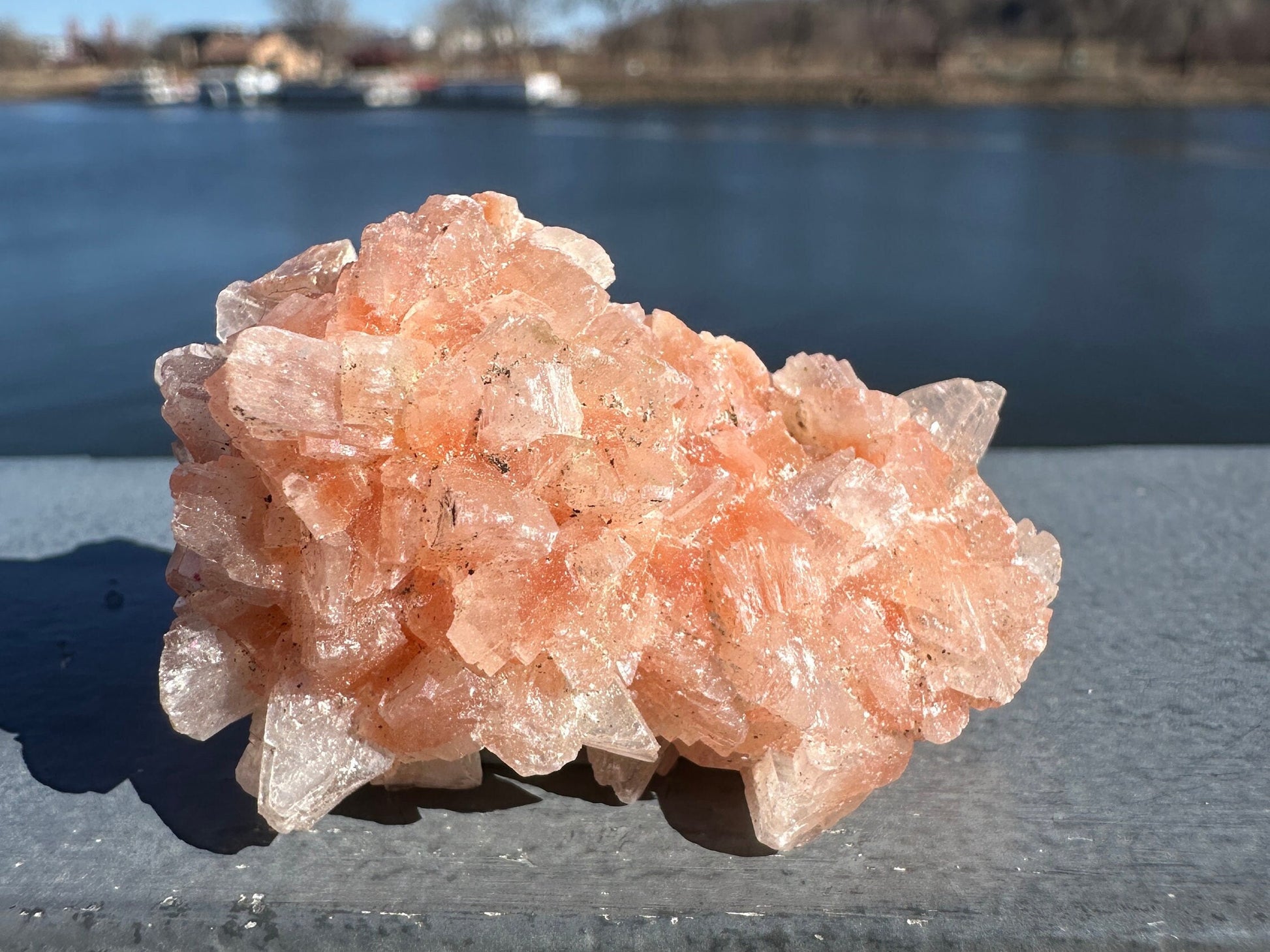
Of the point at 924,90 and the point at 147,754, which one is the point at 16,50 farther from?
the point at 147,754

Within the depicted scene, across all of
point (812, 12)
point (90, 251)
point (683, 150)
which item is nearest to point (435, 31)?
point (812, 12)

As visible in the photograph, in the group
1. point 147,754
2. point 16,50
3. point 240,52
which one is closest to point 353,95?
point 240,52

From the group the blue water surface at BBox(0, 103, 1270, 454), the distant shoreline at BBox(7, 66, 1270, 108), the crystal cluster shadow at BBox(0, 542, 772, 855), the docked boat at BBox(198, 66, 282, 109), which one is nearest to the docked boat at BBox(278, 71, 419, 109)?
the docked boat at BBox(198, 66, 282, 109)

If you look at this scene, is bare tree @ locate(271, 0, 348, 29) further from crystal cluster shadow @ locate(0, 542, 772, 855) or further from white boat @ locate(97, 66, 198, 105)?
crystal cluster shadow @ locate(0, 542, 772, 855)

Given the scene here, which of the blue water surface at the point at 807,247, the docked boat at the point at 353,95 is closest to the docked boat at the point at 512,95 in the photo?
the docked boat at the point at 353,95

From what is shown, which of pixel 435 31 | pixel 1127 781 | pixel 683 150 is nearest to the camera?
pixel 1127 781

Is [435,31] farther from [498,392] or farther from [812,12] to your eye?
[498,392]

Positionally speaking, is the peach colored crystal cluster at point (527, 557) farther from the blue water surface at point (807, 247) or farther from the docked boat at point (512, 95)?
the docked boat at point (512, 95)
